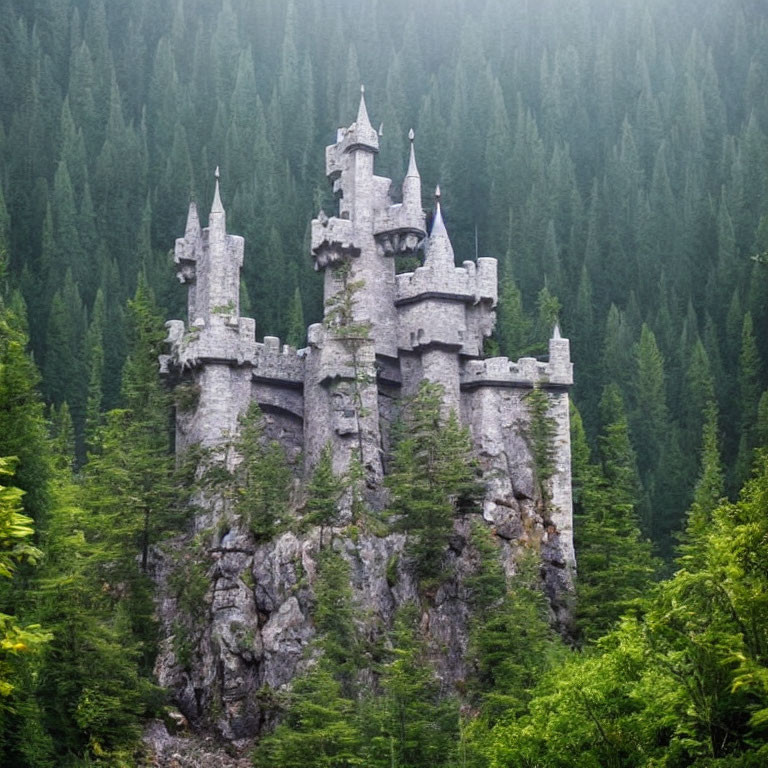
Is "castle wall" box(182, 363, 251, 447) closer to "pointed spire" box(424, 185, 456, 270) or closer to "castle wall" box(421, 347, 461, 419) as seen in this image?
"castle wall" box(421, 347, 461, 419)

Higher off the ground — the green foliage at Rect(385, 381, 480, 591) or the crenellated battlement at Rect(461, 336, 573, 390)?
the crenellated battlement at Rect(461, 336, 573, 390)

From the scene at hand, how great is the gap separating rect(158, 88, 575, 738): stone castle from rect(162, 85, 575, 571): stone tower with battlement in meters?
0.06

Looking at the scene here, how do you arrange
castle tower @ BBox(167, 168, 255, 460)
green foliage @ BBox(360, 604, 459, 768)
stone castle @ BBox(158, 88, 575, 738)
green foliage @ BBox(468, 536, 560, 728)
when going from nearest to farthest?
green foliage @ BBox(360, 604, 459, 768), green foliage @ BBox(468, 536, 560, 728), stone castle @ BBox(158, 88, 575, 738), castle tower @ BBox(167, 168, 255, 460)

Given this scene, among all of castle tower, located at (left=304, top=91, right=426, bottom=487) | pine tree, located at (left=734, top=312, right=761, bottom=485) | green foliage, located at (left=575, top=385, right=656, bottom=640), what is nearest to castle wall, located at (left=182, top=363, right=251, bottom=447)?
castle tower, located at (left=304, top=91, right=426, bottom=487)

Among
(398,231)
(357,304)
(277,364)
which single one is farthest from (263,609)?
(398,231)

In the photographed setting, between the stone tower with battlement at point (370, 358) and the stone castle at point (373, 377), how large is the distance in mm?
56

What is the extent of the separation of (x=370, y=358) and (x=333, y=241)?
506 cm

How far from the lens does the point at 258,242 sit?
103 metres

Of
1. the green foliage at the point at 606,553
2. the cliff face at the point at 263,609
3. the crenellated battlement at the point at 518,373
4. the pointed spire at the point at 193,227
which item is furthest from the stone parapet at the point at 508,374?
the pointed spire at the point at 193,227

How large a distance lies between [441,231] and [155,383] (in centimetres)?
1311

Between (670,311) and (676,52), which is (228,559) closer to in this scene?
(670,311)

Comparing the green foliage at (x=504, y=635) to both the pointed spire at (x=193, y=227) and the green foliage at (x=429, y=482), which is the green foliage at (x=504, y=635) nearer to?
the green foliage at (x=429, y=482)

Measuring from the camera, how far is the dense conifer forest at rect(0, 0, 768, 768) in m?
44.9

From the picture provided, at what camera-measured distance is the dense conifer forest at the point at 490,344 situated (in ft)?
147
